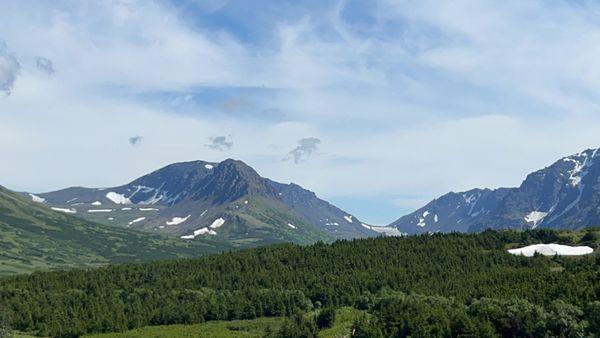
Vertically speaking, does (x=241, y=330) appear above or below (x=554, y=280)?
below

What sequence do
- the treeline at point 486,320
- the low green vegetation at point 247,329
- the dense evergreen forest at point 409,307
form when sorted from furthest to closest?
the low green vegetation at point 247,329, the dense evergreen forest at point 409,307, the treeline at point 486,320

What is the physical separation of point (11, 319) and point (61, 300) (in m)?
19.9

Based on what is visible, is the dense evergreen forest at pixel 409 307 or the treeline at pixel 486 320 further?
the dense evergreen forest at pixel 409 307

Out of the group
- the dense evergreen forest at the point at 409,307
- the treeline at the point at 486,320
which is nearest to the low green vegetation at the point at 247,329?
the dense evergreen forest at the point at 409,307

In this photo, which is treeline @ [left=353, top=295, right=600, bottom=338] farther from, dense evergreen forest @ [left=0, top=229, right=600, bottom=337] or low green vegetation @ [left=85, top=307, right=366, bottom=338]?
low green vegetation @ [left=85, top=307, right=366, bottom=338]

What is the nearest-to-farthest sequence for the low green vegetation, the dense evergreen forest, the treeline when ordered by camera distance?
the treeline → the dense evergreen forest → the low green vegetation

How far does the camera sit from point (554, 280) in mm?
165000

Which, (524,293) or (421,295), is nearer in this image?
(524,293)

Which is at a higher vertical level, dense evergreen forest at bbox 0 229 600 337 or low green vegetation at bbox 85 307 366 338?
dense evergreen forest at bbox 0 229 600 337

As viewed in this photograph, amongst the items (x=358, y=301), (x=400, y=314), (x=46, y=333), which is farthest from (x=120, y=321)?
(x=400, y=314)

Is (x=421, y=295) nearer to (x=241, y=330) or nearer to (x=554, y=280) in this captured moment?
(x=554, y=280)

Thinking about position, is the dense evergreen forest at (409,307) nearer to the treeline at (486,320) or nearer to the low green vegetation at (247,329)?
the treeline at (486,320)

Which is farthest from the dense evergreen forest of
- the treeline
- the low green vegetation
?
the low green vegetation

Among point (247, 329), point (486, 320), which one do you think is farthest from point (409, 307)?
point (247, 329)
